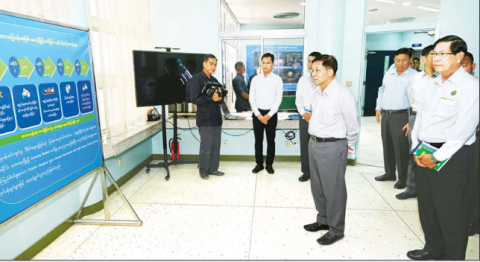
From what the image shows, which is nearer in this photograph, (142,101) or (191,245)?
(191,245)

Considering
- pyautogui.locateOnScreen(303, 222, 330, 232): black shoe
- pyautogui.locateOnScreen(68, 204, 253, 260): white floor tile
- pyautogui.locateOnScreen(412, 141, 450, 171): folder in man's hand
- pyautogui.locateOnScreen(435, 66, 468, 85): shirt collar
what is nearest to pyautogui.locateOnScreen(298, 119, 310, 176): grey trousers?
pyautogui.locateOnScreen(68, 204, 253, 260): white floor tile

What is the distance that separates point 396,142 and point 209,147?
8.12 ft

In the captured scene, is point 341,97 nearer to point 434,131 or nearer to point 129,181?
point 434,131

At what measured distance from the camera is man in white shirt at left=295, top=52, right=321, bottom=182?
3.59 meters

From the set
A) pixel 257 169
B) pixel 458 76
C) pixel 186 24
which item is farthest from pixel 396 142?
pixel 186 24

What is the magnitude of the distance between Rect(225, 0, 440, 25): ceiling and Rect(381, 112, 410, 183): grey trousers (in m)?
3.03

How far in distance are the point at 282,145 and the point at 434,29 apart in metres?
2.70

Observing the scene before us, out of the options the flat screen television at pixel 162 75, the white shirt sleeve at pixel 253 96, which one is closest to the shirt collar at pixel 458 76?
the white shirt sleeve at pixel 253 96

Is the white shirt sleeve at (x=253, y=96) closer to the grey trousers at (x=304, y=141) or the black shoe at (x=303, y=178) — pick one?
the grey trousers at (x=304, y=141)

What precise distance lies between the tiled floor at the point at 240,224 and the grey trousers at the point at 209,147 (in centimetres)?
20

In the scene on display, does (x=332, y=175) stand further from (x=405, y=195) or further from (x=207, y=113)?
(x=207, y=113)

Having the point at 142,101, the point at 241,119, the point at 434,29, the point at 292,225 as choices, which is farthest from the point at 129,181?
the point at 434,29

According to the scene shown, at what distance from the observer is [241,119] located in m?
4.46

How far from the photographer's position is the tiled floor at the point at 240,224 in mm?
2334
